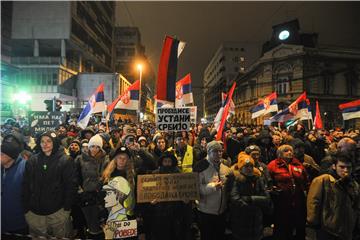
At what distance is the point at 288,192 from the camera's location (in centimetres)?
531

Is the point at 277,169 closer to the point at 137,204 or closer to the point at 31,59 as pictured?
the point at 137,204

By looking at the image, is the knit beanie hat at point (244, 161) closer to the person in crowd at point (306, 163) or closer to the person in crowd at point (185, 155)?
the person in crowd at point (306, 163)

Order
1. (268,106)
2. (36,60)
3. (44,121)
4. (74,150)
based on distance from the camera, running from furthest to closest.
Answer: (36,60) → (268,106) → (44,121) → (74,150)

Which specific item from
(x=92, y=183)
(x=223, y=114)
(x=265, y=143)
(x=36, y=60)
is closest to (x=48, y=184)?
(x=92, y=183)

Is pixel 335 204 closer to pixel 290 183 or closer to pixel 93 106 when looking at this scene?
pixel 290 183

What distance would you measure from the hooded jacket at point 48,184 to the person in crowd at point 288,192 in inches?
128

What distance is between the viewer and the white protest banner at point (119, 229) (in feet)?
15.2

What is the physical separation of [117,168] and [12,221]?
1.58 meters

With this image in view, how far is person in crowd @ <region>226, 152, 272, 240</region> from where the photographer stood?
4.84 metres

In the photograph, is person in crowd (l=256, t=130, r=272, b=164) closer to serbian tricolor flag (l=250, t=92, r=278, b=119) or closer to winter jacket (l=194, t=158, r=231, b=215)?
winter jacket (l=194, t=158, r=231, b=215)

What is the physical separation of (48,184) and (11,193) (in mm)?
526

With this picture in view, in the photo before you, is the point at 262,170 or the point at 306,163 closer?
the point at 262,170

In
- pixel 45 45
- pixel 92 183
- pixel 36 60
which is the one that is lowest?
pixel 92 183

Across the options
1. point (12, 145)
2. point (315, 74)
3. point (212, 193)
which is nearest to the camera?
point (12, 145)
